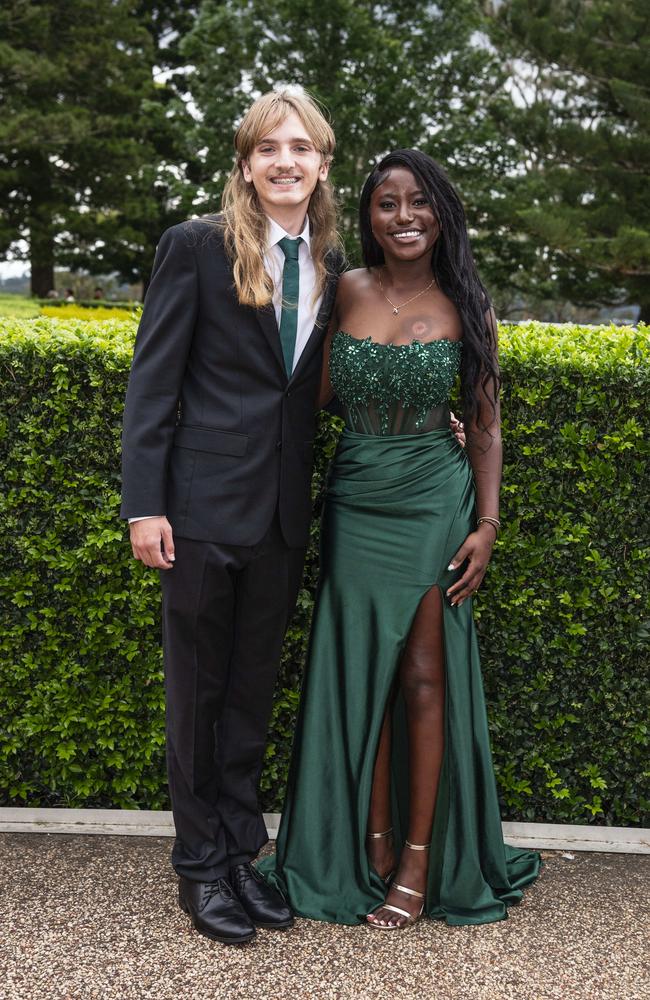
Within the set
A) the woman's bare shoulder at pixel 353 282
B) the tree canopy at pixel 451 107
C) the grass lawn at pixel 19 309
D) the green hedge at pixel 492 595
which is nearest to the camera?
the woman's bare shoulder at pixel 353 282

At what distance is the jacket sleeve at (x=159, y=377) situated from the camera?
278 centimetres

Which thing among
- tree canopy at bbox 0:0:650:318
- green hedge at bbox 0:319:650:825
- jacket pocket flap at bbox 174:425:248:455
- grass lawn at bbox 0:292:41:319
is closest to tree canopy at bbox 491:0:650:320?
tree canopy at bbox 0:0:650:318

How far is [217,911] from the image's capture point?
2.98 metres

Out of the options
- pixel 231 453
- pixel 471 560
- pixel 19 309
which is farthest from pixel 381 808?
pixel 19 309

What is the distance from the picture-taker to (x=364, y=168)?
19.6 metres

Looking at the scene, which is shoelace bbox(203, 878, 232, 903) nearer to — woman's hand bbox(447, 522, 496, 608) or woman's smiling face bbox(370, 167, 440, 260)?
woman's hand bbox(447, 522, 496, 608)

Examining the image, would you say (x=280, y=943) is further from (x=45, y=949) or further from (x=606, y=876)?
(x=606, y=876)

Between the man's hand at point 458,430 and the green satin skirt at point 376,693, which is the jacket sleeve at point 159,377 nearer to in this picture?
the green satin skirt at point 376,693

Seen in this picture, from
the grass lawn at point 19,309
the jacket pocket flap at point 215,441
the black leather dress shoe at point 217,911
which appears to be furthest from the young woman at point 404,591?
the grass lawn at point 19,309

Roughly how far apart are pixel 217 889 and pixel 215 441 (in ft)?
4.70

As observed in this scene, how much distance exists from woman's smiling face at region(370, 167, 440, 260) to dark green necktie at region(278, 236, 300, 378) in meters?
0.32

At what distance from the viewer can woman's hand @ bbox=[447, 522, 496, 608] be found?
3090mm

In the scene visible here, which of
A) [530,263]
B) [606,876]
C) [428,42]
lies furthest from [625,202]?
[606,876]

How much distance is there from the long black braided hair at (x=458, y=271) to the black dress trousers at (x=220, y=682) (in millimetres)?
815
